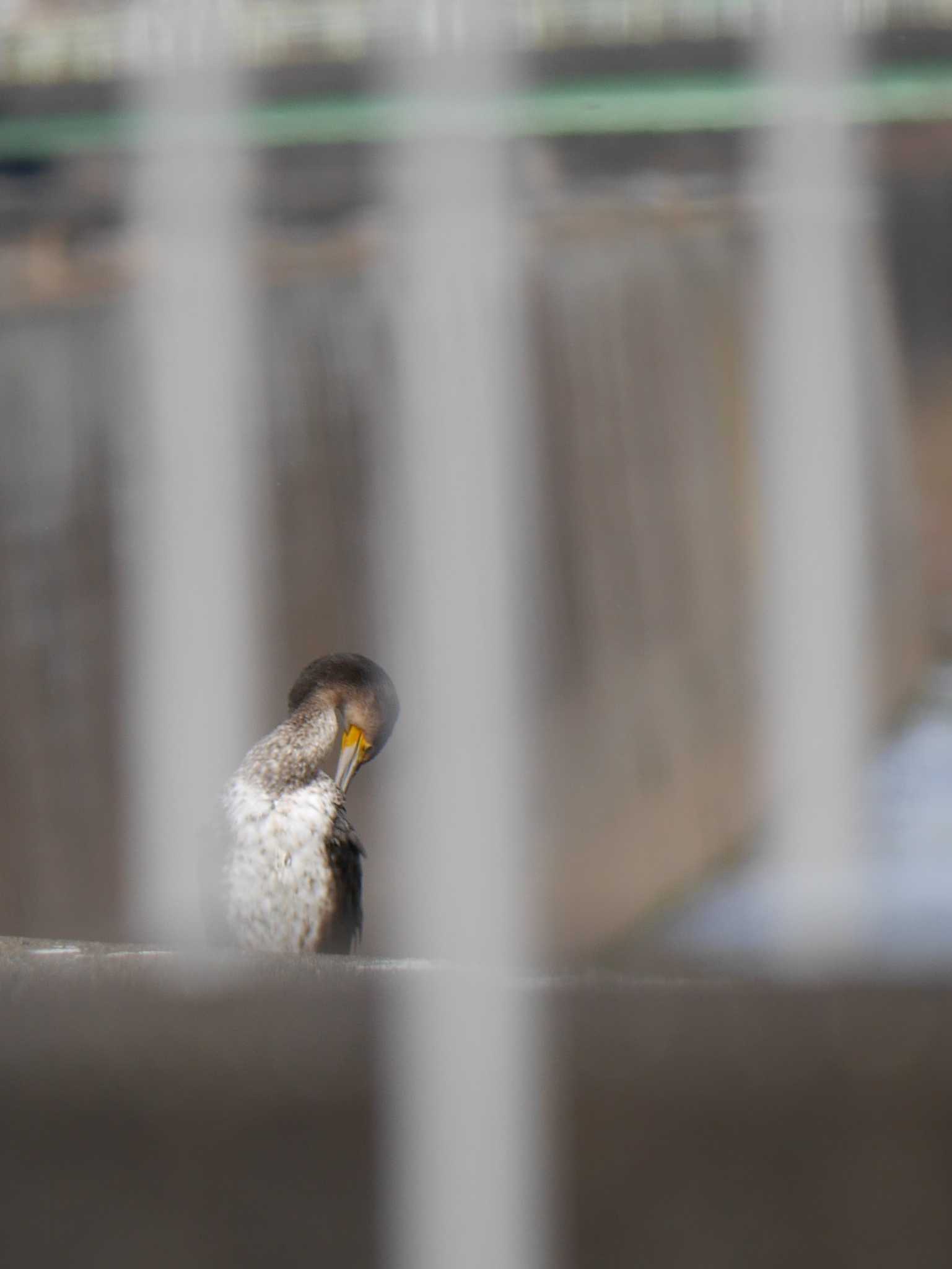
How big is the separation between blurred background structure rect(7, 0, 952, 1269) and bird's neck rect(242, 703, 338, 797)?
0.18ft

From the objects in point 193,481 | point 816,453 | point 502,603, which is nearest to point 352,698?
point 502,603

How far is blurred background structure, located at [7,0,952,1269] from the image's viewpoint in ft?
1.16

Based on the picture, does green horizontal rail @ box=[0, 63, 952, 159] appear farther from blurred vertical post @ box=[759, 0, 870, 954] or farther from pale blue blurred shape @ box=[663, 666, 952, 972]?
pale blue blurred shape @ box=[663, 666, 952, 972]

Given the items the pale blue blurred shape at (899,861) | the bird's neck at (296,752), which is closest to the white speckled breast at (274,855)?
the bird's neck at (296,752)

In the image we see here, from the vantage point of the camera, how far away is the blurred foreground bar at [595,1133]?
1.12 ft

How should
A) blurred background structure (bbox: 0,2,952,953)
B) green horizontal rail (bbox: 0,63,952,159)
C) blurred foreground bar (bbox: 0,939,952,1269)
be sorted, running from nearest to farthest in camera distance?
blurred foreground bar (bbox: 0,939,952,1269) → green horizontal rail (bbox: 0,63,952,159) → blurred background structure (bbox: 0,2,952,953)

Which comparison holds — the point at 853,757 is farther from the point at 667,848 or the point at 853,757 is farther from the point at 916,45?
the point at 916,45

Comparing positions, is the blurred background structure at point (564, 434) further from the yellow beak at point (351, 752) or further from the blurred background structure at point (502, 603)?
the yellow beak at point (351, 752)

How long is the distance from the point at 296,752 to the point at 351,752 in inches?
1.3

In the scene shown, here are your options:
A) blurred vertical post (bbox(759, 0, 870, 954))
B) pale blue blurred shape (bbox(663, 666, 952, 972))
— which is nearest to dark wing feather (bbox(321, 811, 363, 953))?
blurred vertical post (bbox(759, 0, 870, 954))

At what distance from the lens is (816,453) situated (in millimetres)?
1650

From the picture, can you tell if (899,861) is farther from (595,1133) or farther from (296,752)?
(595,1133)

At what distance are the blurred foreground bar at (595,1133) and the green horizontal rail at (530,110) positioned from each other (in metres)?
0.62

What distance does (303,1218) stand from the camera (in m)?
0.35
